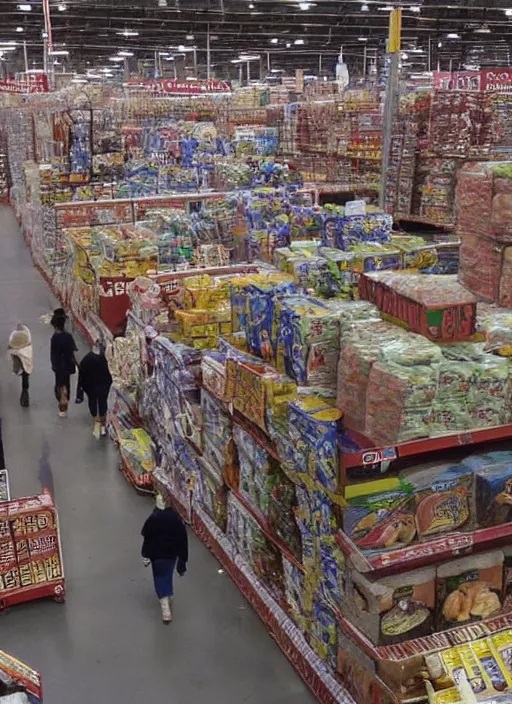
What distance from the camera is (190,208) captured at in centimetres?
1229

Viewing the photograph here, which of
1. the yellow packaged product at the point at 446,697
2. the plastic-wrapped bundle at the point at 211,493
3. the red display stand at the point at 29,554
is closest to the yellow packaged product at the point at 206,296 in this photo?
the plastic-wrapped bundle at the point at 211,493

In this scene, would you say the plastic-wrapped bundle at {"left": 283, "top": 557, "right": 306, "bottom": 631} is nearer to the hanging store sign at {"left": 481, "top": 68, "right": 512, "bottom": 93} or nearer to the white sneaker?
the white sneaker

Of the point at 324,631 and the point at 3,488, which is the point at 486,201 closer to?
the point at 324,631

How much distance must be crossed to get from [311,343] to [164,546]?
6.50 ft

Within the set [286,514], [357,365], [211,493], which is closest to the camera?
[357,365]

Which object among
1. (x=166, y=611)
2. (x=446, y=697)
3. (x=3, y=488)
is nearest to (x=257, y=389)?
(x=166, y=611)

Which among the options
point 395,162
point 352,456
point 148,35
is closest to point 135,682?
point 352,456

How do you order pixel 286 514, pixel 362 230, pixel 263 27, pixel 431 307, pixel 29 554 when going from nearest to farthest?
pixel 431 307
pixel 286 514
pixel 29 554
pixel 362 230
pixel 263 27

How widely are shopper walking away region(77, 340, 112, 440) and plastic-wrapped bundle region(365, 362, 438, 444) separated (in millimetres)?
5372

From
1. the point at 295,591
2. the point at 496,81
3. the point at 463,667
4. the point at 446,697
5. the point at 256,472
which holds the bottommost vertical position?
the point at 295,591

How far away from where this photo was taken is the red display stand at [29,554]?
577cm

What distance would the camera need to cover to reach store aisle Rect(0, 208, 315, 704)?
16.3ft

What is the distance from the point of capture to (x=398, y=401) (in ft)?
12.7

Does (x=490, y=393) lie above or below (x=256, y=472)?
above
